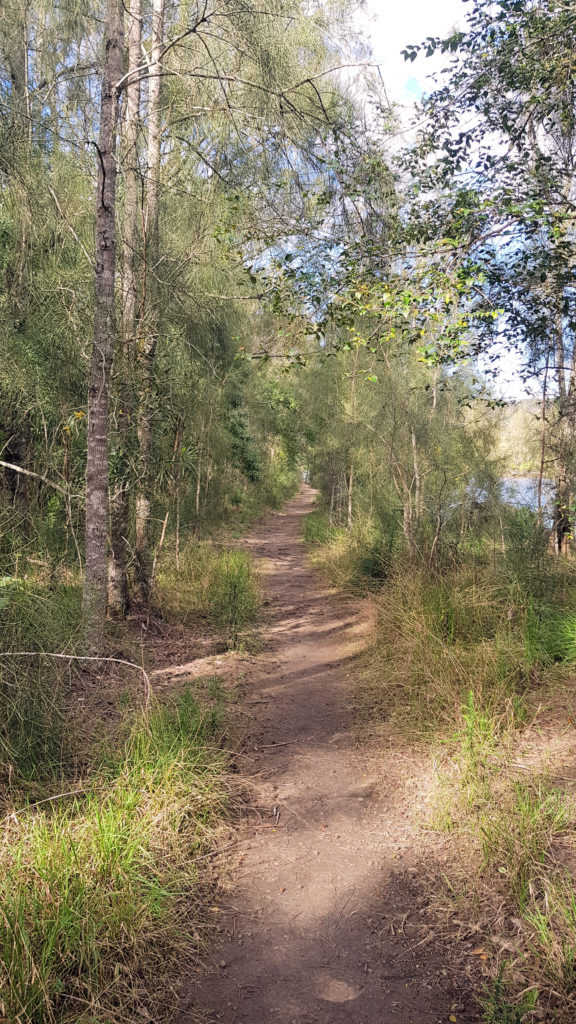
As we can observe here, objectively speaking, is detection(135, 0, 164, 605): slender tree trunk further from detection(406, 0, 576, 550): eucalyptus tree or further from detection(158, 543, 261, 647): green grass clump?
detection(406, 0, 576, 550): eucalyptus tree

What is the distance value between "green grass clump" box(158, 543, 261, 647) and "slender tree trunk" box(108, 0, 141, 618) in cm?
98

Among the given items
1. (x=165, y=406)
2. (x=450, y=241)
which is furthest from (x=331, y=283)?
(x=165, y=406)

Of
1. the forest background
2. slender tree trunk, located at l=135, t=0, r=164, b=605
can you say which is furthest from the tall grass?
slender tree trunk, located at l=135, t=0, r=164, b=605

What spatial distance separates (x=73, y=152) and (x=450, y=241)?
5.58m

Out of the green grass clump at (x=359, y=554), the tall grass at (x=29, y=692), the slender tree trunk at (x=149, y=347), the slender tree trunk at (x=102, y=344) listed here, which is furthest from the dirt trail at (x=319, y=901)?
the green grass clump at (x=359, y=554)

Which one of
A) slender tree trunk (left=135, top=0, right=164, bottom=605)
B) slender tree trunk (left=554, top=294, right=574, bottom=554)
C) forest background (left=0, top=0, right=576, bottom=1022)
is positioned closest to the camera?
forest background (left=0, top=0, right=576, bottom=1022)

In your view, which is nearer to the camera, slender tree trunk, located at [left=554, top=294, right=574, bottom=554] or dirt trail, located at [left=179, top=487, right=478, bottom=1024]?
dirt trail, located at [left=179, top=487, right=478, bottom=1024]

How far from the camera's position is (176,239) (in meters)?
7.80

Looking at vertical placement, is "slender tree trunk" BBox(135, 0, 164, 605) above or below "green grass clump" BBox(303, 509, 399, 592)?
above

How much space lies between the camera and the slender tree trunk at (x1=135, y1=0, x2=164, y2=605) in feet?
20.6

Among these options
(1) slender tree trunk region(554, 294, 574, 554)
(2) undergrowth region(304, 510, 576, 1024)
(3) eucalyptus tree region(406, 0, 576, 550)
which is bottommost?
(2) undergrowth region(304, 510, 576, 1024)

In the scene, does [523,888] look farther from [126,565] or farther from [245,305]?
[245,305]

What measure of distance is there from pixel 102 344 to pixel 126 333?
1288 millimetres

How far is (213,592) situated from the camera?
800cm
